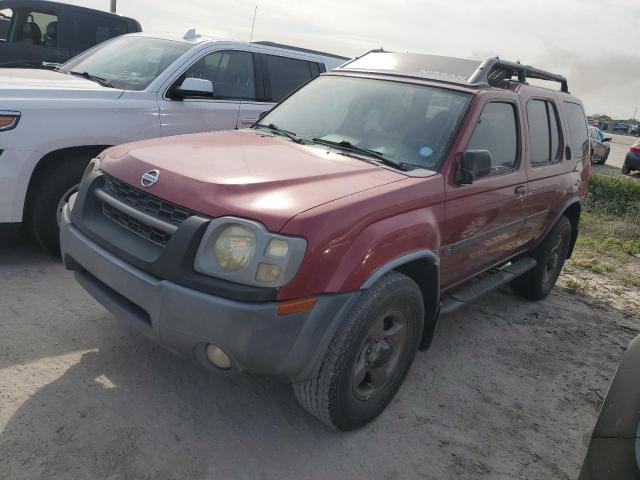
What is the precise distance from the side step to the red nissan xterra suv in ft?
0.08

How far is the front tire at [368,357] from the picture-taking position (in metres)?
2.55

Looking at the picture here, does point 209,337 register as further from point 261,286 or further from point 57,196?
point 57,196

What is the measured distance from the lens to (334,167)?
2.94 metres

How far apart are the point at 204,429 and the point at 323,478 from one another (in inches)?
25.3

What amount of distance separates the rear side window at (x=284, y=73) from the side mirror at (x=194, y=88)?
106 cm

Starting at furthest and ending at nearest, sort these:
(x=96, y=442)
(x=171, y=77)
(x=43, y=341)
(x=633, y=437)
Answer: (x=171, y=77), (x=43, y=341), (x=96, y=442), (x=633, y=437)

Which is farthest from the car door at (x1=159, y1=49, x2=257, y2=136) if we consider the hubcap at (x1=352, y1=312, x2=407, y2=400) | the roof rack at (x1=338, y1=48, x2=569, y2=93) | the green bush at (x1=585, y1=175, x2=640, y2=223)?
the green bush at (x1=585, y1=175, x2=640, y2=223)

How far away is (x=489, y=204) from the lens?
141 inches

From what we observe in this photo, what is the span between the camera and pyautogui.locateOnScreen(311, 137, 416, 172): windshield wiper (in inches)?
123

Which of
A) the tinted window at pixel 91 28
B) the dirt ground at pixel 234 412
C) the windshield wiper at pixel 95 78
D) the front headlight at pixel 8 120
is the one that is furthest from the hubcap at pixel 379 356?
the tinted window at pixel 91 28

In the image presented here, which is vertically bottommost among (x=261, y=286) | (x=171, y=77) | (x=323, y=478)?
(x=323, y=478)

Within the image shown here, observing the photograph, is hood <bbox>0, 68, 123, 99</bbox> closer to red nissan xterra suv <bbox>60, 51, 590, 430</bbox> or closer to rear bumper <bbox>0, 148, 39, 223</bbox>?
rear bumper <bbox>0, 148, 39, 223</bbox>

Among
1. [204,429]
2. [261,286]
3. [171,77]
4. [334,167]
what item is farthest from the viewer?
[171,77]

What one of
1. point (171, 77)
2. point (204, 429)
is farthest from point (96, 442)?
point (171, 77)
